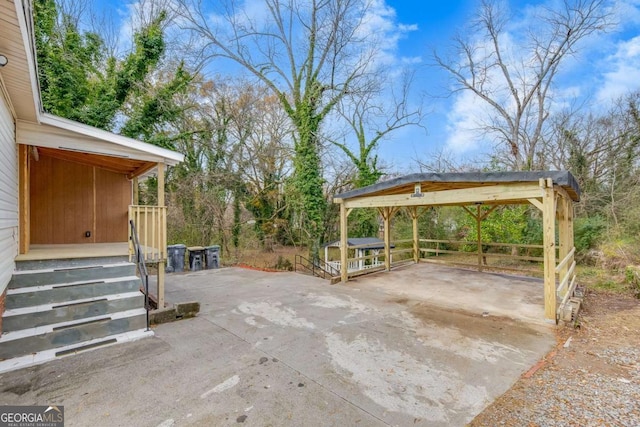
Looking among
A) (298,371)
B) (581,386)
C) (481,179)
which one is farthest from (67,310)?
(481,179)

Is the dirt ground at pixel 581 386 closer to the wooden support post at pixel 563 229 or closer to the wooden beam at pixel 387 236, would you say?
the wooden support post at pixel 563 229

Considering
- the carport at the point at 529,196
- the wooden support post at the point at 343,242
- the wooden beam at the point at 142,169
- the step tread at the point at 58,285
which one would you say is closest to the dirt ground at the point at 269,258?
the wooden support post at the point at 343,242

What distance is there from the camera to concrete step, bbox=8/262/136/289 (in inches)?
156

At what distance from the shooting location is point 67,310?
3844 mm

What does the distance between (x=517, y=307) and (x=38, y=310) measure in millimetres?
7667

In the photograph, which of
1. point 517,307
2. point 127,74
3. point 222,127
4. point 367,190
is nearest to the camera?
point 517,307

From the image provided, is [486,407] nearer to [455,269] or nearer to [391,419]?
[391,419]

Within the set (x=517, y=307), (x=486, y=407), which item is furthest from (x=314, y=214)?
(x=486, y=407)

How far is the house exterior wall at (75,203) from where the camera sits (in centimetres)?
619

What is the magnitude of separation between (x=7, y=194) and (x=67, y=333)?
209 cm

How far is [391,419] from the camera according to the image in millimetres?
2393

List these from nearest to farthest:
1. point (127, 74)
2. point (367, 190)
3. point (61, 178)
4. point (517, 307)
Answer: point (517, 307) → point (61, 178) → point (367, 190) → point (127, 74)

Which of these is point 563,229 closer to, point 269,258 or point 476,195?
point 476,195

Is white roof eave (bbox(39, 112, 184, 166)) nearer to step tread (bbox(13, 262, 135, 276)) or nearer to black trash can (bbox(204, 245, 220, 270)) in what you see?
step tread (bbox(13, 262, 135, 276))
